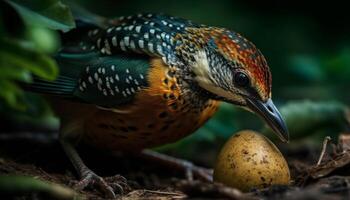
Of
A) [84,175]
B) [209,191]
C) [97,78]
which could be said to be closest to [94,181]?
[84,175]

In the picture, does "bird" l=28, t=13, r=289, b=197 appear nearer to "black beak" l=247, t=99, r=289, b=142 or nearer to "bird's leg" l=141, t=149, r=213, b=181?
"black beak" l=247, t=99, r=289, b=142

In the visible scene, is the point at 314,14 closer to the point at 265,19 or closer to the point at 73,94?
the point at 265,19

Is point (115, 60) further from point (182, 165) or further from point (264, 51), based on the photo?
point (264, 51)

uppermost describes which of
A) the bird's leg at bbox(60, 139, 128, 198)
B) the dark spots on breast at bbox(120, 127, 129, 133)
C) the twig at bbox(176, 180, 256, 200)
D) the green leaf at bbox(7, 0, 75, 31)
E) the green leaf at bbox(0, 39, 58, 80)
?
the green leaf at bbox(7, 0, 75, 31)

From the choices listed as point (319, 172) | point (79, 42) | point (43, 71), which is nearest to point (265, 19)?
point (79, 42)

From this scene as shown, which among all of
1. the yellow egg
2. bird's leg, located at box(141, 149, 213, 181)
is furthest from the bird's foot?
bird's leg, located at box(141, 149, 213, 181)

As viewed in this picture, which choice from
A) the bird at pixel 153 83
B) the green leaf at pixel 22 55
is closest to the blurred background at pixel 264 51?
the green leaf at pixel 22 55
